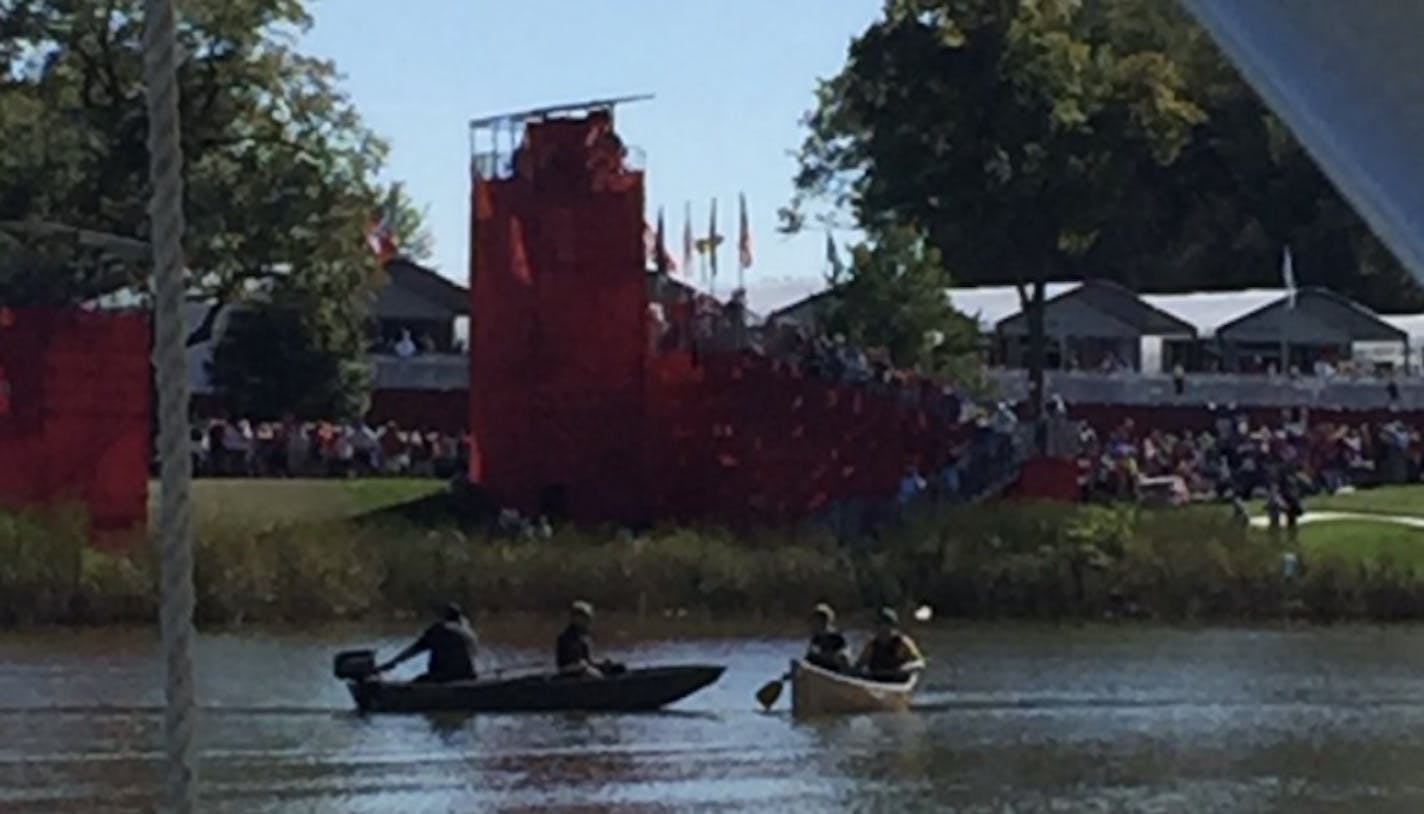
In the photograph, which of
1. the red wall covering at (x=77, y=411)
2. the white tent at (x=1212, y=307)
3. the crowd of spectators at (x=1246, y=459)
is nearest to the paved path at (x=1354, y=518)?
the crowd of spectators at (x=1246, y=459)

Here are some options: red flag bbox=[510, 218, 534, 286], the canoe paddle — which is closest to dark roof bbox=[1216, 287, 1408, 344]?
red flag bbox=[510, 218, 534, 286]

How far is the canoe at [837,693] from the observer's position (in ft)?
90.6

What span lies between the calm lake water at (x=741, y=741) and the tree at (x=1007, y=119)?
75.7 ft

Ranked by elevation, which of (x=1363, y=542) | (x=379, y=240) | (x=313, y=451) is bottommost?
(x=1363, y=542)

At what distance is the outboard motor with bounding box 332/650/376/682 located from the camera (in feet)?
86.3

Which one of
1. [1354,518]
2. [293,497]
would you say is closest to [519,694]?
[293,497]

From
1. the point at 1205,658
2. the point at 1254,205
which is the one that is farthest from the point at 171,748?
the point at 1254,205

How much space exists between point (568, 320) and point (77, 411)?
6.93 meters

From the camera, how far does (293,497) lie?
43344 mm

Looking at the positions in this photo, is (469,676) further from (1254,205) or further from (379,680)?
(1254,205)

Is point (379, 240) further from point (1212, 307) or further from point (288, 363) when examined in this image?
point (1212, 307)

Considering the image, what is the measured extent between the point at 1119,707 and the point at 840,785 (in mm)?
6430

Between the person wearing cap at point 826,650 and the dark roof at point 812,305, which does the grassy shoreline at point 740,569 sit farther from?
the dark roof at point 812,305

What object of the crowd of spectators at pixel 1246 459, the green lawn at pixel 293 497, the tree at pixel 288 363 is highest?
the tree at pixel 288 363
